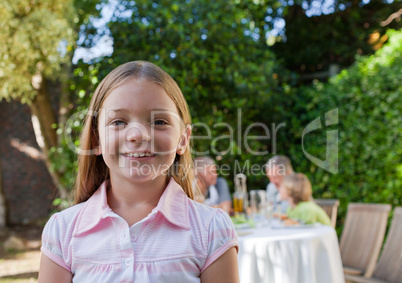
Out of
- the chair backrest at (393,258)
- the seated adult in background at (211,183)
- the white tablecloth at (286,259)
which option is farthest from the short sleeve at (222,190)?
the white tablecloth at (286,259)

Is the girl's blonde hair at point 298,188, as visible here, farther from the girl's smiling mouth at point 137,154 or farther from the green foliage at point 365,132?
the girl's smiling mouth at point 137,154

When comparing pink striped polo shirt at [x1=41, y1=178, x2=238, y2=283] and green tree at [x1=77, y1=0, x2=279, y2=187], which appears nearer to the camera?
pink striped polo shirt at [x1=41, y1=178, x2=238, y2=283]

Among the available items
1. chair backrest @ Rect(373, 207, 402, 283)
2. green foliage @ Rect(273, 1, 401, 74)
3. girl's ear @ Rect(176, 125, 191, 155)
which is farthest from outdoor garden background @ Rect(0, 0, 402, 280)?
girl's ear @ Rect(176, 125, 191, 155)

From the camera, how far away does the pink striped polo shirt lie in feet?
2.97

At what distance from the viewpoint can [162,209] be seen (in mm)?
959

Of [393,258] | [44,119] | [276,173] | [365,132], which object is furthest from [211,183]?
[44,119]

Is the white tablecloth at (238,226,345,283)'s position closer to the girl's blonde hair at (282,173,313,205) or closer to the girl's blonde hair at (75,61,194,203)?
the girl's blonde hair at (282,173,313,205)

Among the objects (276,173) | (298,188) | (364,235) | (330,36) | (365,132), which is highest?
(330,36)

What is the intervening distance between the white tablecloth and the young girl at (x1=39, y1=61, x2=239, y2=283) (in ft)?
5.90

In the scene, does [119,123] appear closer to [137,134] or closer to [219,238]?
[137,134]

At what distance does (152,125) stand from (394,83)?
4967mm

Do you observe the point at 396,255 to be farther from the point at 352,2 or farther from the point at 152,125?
the point at 352,2

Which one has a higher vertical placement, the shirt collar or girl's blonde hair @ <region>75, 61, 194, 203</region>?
girl's blonde hair @ <region>75, 61, 194, 203</region>

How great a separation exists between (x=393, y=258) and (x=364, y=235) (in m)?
0.49
